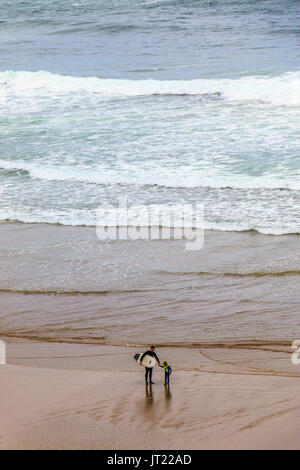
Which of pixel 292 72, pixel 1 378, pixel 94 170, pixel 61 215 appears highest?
pixel 292 72

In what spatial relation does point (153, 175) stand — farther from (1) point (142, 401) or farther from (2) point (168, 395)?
(1) point (142, 401)

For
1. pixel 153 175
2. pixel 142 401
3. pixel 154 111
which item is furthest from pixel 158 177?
pixel 142 401

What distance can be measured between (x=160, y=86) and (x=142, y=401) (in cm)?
1873

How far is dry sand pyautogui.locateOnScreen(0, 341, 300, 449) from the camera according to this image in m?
7.49

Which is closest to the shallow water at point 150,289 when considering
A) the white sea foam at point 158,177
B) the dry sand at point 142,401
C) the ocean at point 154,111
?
the dry sand at point 142,401

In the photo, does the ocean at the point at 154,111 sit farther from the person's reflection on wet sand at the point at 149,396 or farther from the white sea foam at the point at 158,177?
the person's reflection on wet sand at the point at 149,396

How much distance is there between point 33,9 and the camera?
40.9 meters

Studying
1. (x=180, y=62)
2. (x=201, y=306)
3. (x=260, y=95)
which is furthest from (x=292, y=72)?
(x=201, y=306)

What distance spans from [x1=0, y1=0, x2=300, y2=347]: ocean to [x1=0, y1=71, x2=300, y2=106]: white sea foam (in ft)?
0.29

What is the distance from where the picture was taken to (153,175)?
16.8 metres

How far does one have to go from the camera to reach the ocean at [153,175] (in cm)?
1058

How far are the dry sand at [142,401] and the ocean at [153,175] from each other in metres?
0.52

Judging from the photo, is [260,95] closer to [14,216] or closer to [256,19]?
[14,216]

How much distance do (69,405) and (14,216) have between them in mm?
7234
